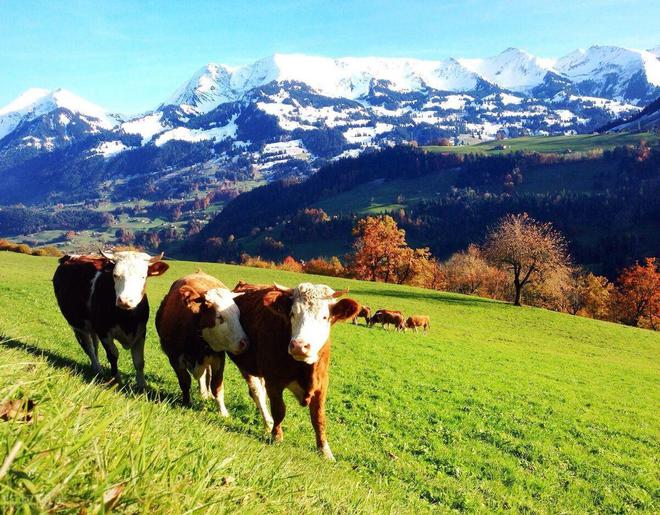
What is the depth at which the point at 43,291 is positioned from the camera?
30.2m

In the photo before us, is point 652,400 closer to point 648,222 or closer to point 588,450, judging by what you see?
point 588,450

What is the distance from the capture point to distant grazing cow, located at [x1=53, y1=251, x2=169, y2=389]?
9.66 m

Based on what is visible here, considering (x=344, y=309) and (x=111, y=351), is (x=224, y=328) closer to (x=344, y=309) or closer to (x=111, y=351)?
(x=344, y=309)

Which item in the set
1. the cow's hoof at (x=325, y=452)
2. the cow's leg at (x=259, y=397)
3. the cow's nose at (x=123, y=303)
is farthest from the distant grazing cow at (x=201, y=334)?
the cow's hoof at (x=325, y=452)

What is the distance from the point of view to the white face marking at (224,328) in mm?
8547

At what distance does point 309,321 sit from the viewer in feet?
23.4

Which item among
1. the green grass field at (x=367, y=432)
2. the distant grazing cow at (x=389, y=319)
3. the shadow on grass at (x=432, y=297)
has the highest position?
the green grass field at (x=367, y=432)

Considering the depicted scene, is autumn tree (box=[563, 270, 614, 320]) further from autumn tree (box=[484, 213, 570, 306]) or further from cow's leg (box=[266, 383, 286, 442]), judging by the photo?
cow's leg (box=[266, 383, 286, 442])

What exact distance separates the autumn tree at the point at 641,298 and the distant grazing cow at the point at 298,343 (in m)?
82.9

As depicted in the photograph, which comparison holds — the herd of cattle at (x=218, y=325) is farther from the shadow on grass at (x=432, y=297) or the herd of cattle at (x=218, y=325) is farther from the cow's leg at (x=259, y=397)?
the shadow on grass at (x=432, y=297)

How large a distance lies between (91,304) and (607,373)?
92.2ft

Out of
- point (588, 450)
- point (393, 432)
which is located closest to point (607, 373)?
point (588, 450)

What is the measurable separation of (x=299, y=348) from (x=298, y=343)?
0.25ft

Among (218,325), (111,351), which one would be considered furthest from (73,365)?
(218,325)
